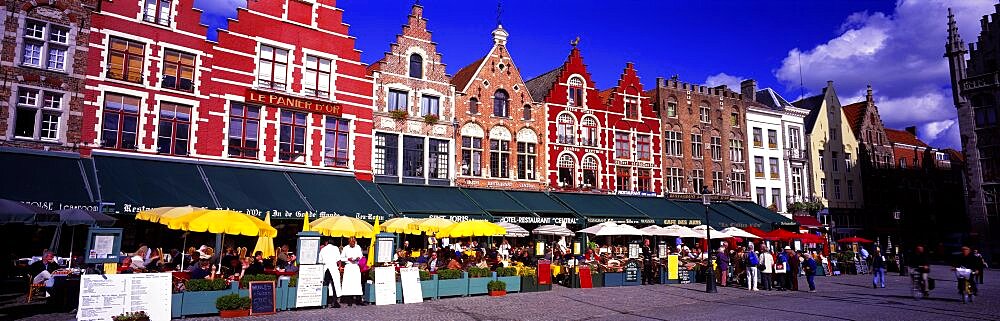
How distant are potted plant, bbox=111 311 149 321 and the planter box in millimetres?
15206

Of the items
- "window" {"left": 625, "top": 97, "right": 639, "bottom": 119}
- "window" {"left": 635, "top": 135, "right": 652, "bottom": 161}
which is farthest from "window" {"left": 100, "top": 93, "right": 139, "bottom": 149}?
"window" {"left": 635, "top": 135, "right": 652, "bottom": 161}

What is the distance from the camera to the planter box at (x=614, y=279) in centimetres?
2262

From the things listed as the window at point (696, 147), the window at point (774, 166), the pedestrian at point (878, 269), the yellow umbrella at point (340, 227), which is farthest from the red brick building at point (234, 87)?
the window at point (774, 166)

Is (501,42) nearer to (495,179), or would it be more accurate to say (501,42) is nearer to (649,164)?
(495,179)

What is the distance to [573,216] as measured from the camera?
97.4 feet

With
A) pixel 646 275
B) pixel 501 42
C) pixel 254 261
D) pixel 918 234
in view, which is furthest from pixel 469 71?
pixel 918 234

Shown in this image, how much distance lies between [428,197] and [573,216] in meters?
7.44

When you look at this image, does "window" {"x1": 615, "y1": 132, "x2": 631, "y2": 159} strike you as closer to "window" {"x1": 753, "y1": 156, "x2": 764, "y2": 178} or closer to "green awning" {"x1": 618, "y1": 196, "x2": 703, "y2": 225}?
"green awning" {"x1": 618, "y1": 196, "x2": 703, "y2": 225}

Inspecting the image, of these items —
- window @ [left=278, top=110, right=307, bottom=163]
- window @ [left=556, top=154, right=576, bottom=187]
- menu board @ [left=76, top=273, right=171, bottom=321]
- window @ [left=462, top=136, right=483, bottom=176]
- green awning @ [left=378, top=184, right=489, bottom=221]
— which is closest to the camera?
menu board @ [left=76, top=273, right=171, bottom=321]

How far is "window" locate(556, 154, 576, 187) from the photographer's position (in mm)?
32844

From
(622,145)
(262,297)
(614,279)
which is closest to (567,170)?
(622,145)

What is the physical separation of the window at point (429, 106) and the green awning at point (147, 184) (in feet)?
33.1

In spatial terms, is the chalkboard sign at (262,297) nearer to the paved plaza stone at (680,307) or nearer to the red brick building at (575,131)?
the paved plaza stone at (680,307)

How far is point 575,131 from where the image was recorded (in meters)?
33.5
